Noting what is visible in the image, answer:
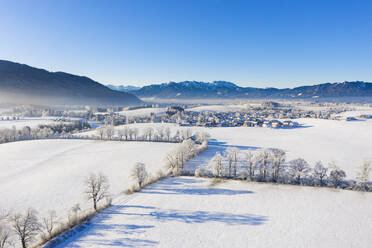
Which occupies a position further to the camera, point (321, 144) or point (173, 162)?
point (321, 144)

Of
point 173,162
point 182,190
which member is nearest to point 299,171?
point 182,190

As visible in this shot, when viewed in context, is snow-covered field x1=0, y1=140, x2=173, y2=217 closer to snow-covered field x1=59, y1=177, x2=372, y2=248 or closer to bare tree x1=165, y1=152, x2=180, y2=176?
bare tree x1=165, y1=152, x2=180, y2=176

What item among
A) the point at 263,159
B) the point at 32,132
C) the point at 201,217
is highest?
the point at 263,159

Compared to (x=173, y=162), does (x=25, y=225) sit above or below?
below

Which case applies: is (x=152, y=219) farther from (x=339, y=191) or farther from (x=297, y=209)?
(x=339, y=191)

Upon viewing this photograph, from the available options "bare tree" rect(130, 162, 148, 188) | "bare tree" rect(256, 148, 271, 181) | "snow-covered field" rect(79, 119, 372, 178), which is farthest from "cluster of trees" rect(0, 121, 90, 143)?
→ "bare tree" rect(256, 148, 271, 181)

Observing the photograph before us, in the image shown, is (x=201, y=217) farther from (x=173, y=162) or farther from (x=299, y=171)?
(x=299, y=171)

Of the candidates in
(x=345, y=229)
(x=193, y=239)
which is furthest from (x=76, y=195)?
(x=345, y=229)
